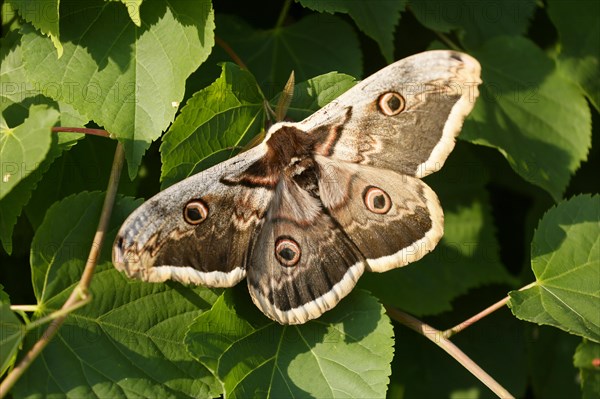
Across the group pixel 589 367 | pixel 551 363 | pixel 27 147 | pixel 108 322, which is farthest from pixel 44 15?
pixel 551 363

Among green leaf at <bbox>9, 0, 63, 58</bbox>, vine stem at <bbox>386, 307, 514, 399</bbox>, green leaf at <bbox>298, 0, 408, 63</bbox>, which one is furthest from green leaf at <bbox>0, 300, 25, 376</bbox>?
green leaf at <bbox>298, 0, 408, 63</bbox>

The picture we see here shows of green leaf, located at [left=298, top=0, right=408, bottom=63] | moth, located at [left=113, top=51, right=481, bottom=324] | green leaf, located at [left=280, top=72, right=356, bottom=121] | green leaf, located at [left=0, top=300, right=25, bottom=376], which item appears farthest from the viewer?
green leaf, located at [left=298, top=0, right=408, bottom=63]

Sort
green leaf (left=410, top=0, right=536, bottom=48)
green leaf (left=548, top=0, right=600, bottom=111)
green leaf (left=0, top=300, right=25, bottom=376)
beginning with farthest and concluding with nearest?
green leaf (left=548, top=0, right=600, bottom=111), green leaf (left=410, top=0, right=536, bottom=48), green leaf (left=0, top=300, right=25, bottom=376)

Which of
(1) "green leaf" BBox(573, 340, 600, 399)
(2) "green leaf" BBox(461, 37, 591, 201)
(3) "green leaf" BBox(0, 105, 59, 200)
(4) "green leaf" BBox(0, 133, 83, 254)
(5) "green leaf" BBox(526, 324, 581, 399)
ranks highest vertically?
(3) "green leaf" BBox(0, 105, 59, 200)

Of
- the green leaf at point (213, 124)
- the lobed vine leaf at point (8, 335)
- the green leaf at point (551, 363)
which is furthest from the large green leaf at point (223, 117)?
the green leaf at point (551, 363)

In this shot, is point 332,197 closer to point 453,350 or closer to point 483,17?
point 453,350

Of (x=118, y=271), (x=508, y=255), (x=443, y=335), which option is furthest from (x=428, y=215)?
(x=508, y=255)

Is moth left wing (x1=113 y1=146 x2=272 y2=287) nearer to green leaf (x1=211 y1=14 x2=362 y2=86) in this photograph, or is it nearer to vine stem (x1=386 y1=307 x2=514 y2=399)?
vine stem (x1=386 y1=307 x2=514 y2=399)

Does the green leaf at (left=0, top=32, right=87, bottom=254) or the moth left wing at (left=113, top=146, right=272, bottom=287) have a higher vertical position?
the green leaf at (left=0, top=32, right=87, bottom=254)
